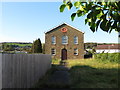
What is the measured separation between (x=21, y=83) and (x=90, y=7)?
4.88 meters

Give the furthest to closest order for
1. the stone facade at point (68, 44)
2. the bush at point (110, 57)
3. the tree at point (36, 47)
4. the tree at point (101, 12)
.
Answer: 1. the stone facade at point (68, 44)
2. the tree at point (36, 47)
3. the bush at point (110, 57)
4. the tree at point (101, 12)

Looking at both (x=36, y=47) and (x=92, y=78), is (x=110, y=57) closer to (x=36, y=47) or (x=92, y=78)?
(x=92, y=78)

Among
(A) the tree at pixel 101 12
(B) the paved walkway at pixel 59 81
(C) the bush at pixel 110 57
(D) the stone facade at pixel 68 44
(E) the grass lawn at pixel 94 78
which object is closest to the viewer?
(A) the tree at pixel 101 12

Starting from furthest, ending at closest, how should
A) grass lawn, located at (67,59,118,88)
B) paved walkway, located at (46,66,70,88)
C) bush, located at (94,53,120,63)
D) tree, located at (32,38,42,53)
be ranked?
tree, located at (32,38,42,53)
bush, located at (94,53,120,63)
paved walkway, located at (46,66,70,88)
grass lawn, located at (67,59,118,88)

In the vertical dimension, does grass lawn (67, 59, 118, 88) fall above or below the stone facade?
below

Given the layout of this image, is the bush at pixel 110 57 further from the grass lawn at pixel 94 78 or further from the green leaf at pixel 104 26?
the green leaf at pixel 104 26

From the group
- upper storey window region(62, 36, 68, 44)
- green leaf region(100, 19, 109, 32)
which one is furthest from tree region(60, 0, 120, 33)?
upper storey window region(62, 36, 68, 44)

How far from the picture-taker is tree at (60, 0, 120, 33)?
2738 millimetres

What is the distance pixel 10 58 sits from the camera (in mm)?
5660

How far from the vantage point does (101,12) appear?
112 inches

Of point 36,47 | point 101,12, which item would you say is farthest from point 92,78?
point 36,47

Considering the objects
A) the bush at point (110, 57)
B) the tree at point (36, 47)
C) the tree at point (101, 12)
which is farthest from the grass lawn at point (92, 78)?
the tree at point (36, 47)

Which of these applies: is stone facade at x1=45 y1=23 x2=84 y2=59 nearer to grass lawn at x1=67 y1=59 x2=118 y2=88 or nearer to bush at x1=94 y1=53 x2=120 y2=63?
bush at x1=94 y1=53 x2=120 y2=63

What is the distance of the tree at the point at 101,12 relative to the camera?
8.98 ft
